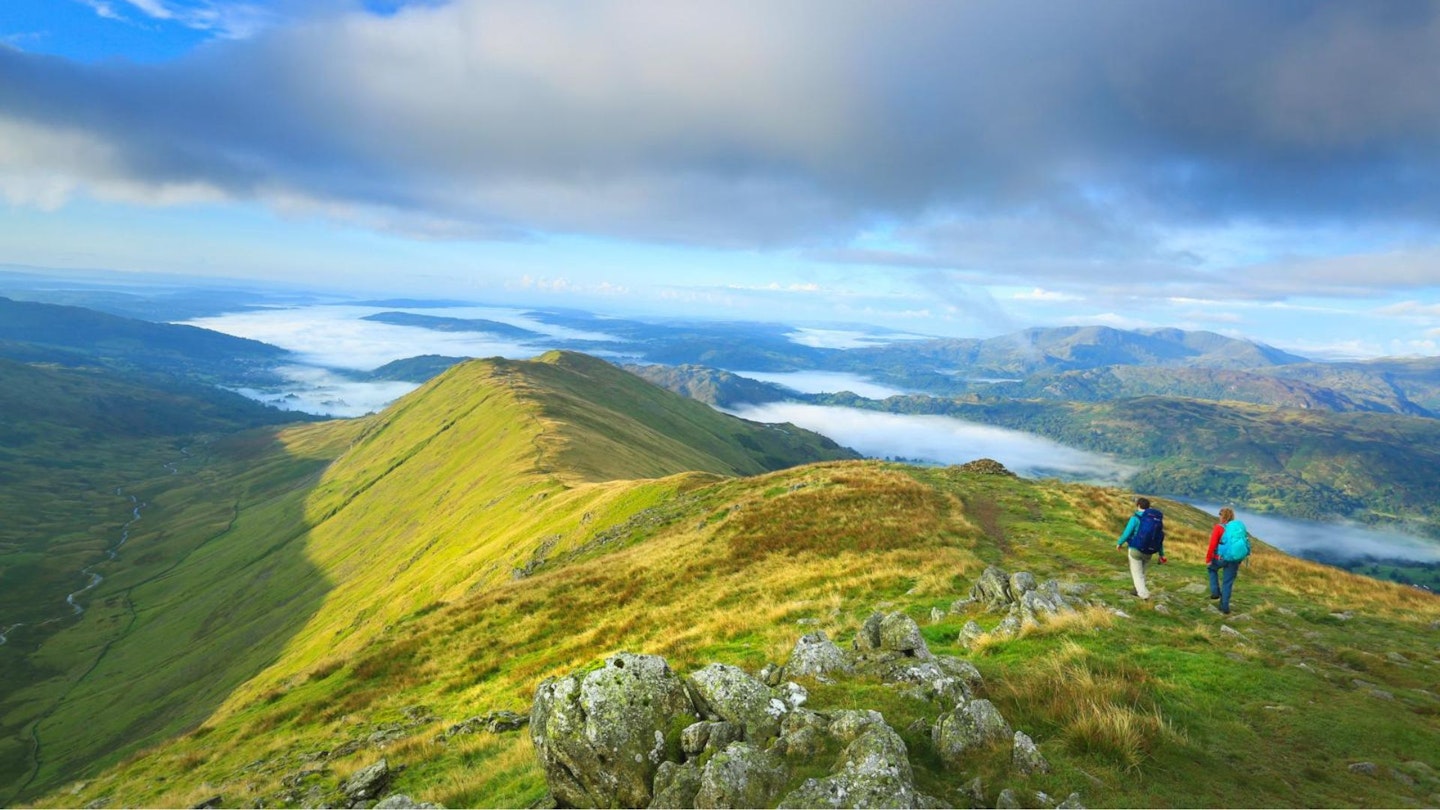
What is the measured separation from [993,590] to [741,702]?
13.8 m

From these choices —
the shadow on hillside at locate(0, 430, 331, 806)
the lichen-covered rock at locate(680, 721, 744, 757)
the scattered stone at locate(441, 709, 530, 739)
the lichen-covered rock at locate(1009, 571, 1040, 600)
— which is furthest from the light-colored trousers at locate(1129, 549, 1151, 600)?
the shadow on hillside at locate(0, 430, 331, 806)

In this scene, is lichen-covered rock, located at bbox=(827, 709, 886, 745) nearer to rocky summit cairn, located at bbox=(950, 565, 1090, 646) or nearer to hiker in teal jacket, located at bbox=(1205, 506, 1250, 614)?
rocky summit cairn, located at bbox=(950, 565, 1090, 646)

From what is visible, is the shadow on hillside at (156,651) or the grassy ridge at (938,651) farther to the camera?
the shadow on hillside at (156,651)

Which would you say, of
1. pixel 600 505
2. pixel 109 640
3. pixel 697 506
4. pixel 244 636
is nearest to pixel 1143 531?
pixel 697 506

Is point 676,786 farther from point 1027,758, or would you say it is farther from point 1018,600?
point 1018,600

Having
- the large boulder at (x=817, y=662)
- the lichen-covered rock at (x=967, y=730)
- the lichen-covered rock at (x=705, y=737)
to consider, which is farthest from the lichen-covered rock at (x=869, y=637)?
the lichen-covered rock at (x=705, y=737)

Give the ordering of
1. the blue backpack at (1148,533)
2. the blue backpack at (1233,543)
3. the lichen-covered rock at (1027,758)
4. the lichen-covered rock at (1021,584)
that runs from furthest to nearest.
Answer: the blue backpack at (1148,533), the lichen-covered rock at (1021,584), the blue backpack at (1233,543), the lichen-covered rock at (1027,758)

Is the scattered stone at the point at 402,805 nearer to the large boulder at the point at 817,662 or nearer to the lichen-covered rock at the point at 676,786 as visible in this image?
the lichen-covered rock at the point at 676,786

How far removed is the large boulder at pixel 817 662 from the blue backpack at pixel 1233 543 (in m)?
14.8

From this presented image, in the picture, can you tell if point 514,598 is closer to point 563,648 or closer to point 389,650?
point 389,650

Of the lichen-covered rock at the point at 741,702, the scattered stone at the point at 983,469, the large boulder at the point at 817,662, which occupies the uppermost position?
the lichen-covered rock at the point at 741,702

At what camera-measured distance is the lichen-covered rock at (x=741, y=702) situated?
1084 centimetres

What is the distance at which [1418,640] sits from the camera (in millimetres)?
17516

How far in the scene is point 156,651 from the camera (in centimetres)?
12306
